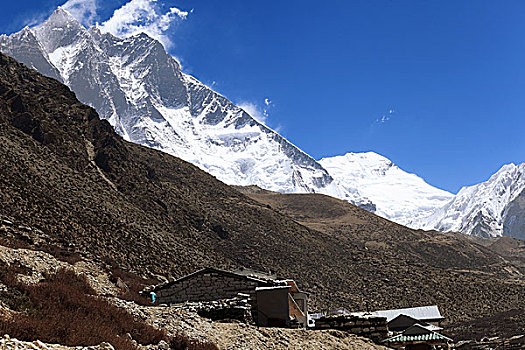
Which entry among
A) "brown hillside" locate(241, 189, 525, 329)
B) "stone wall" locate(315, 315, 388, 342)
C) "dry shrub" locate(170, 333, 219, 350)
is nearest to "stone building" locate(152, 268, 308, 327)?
"stone wall" locate(315, 315, 388, 342)

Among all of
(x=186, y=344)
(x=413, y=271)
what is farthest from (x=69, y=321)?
(x=413, y=271)

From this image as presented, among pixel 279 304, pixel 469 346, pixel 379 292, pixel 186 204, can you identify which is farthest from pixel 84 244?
pixel 379 292

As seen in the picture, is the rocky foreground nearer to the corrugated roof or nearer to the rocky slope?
the rocky slope

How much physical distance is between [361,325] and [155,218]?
122 feet

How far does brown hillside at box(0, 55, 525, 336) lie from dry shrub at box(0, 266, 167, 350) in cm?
1836

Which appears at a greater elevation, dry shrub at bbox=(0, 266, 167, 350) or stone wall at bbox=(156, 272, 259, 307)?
stone wall at bbox=(156, 272, 259, 307)

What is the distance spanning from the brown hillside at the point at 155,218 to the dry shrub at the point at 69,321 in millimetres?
18364

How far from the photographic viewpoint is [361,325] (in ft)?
44.6

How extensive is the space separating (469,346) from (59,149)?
114ft

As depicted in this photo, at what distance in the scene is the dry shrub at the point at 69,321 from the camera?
7.26 m

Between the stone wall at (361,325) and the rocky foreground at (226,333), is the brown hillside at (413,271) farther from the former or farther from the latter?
the rocky foreground at (226,333)

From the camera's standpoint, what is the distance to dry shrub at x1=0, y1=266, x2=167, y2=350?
7.26 metres

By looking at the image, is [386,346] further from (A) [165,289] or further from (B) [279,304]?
(A) [165,289]

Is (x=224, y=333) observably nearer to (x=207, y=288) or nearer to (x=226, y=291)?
(x=226, y=291)
